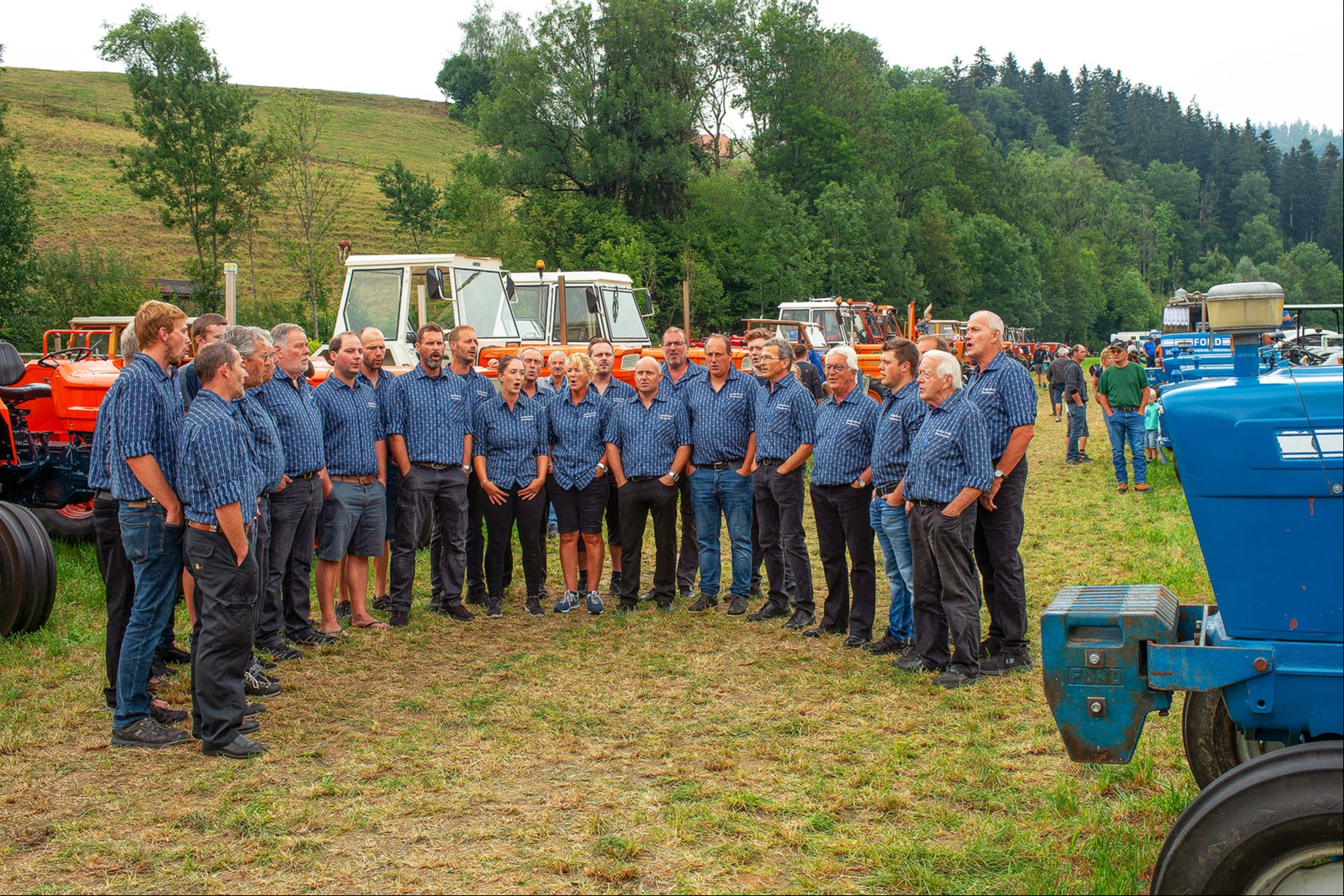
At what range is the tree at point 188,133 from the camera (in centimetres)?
3406

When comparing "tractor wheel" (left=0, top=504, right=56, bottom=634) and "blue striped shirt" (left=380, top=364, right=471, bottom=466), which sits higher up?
"blue striped shirt" (left=380, top=364, right=471, bottom=466)

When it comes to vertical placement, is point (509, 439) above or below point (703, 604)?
above

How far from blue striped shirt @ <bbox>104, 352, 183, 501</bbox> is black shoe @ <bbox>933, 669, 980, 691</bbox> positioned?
3.92 metres

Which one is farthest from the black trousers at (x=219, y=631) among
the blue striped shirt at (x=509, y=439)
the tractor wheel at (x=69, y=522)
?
the tractor wheel at (x=69, y=522)

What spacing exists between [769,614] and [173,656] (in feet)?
12.3

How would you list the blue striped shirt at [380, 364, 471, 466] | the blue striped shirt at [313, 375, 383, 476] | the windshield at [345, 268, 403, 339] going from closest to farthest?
the blue striped shirt at [313, 375, 383, 476] < the blue striped shirt at [380, 364, 471, 466] < the windshield at [345, 268, 403, 339]

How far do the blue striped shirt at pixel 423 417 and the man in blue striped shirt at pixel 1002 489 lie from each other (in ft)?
11.2

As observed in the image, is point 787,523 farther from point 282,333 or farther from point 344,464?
point 282,333

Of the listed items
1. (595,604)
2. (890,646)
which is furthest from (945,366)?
(595,604)

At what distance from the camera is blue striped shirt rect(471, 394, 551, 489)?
751cm

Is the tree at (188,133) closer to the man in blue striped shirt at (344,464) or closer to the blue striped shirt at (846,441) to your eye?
the man in blue striped shirt at (344,464)

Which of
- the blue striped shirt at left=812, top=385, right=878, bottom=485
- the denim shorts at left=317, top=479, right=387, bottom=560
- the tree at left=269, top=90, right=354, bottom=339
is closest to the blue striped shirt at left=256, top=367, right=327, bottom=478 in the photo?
the denim shorts at left=317, top=479, right=387, bottom=560

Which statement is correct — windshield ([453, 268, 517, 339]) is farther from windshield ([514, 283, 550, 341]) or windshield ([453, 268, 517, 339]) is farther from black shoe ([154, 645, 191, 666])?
black shoe ([154, 645, 191, 666])

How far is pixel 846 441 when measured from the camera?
6555mm
